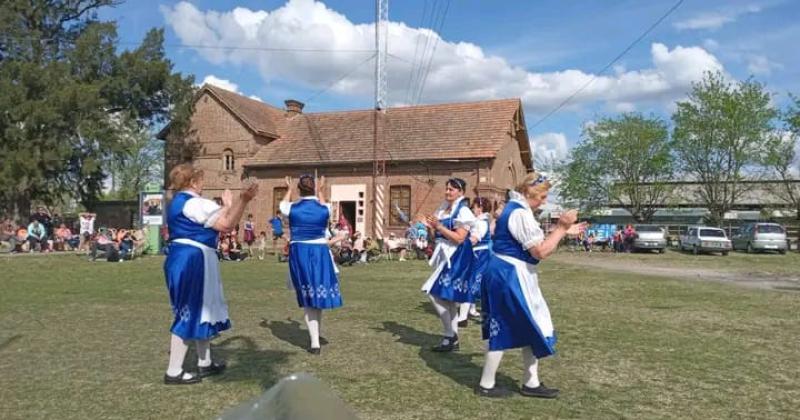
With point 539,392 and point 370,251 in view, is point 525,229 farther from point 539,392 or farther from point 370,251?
point 370,251

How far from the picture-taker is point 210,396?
4.89 meters

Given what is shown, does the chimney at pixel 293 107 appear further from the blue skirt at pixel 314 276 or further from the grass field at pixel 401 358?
the blue skirt at pixel 314 276

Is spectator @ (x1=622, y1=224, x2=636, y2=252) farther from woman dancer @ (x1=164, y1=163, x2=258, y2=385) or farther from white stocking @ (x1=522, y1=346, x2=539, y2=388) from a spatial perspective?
woman dancer @ (x1=164, y1=163, x2=258, y2=385)

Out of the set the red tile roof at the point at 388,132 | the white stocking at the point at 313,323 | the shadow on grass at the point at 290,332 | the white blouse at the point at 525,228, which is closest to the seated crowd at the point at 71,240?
the red tile roof at the point at 388,132

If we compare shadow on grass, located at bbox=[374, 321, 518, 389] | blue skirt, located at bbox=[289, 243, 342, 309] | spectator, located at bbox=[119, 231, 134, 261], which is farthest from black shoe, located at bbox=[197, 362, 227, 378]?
spectator, located at bbox=[119, 231, 134, 261]

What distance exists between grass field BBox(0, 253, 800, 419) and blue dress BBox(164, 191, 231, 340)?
537mm

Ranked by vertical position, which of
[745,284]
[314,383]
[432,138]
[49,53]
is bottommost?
[745,284]

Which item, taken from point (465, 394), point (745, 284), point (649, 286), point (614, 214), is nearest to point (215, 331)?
point (465, 394)

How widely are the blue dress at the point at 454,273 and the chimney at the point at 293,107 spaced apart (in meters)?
31.4

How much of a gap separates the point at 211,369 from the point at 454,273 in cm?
267

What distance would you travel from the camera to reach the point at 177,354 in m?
5.21

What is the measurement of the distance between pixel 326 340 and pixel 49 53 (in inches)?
1264

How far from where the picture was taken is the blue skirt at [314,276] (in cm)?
627

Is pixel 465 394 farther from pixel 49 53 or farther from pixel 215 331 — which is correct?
pixel 49 53
